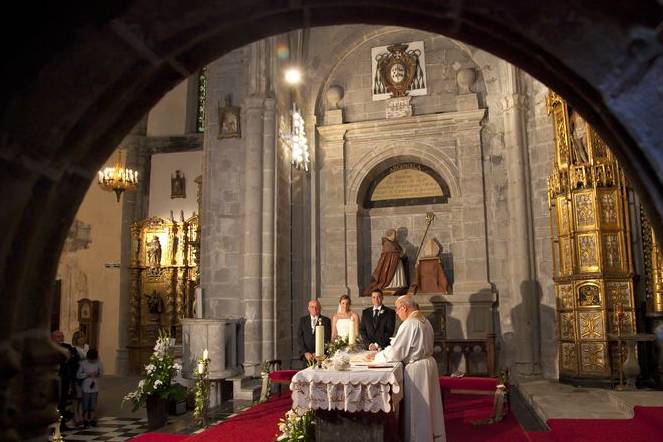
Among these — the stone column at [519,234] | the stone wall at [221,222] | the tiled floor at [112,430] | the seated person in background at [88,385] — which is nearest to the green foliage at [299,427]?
the tiled floor at [112,430]

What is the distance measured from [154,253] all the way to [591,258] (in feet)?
34.7

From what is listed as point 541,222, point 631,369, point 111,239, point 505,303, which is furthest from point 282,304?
point 111,239

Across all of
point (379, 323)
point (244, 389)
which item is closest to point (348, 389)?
point (379, 323)

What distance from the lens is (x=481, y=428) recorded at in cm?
654

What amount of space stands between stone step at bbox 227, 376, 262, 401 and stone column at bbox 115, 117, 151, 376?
699cm

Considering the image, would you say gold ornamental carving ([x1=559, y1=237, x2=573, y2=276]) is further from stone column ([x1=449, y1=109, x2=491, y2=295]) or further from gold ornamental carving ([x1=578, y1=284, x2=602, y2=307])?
stone column ([x1=449, y1=109, x2=491, y2=295])

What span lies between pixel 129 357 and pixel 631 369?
38.6 feet

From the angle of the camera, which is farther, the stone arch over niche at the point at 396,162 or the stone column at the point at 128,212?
the stone column at the point at 128,212

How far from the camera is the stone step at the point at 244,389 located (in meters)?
8.84

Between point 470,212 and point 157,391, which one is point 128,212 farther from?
point 157,391

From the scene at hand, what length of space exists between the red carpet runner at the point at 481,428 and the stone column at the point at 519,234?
2933mm

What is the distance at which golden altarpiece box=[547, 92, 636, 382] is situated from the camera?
28.4ft

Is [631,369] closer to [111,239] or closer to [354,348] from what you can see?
[354,348]

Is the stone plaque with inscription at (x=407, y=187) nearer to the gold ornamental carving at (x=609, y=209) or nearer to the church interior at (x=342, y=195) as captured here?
the church interior at (x=342, y=195)
